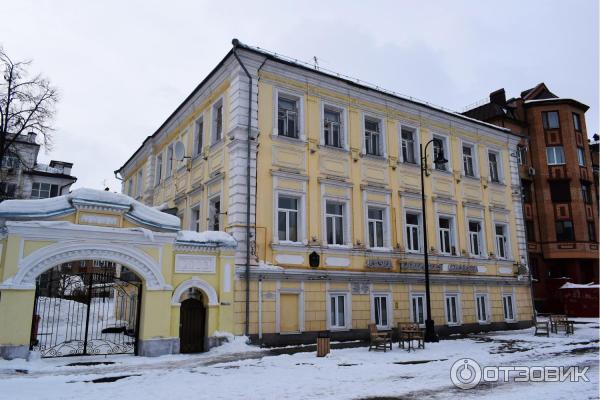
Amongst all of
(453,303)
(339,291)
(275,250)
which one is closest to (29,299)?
(275,250)

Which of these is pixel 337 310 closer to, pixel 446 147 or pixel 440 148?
pixel 440 148

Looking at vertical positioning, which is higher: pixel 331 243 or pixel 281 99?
pixel 281 99

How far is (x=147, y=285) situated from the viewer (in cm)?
1361

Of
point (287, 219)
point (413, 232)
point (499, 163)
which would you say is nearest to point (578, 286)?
point (499, 163)

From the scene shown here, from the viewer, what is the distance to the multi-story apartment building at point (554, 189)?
34.8 metres

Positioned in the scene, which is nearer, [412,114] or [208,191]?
[208,191]

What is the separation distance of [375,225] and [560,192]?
77.2 ft

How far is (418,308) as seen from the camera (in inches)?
794

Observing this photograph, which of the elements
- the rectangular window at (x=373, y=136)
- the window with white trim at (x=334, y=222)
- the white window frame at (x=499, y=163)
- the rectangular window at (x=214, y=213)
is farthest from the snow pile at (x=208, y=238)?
the white window frame at (x=499, y=163)

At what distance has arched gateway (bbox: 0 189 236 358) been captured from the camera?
11.9 m

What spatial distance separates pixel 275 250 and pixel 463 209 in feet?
36.4

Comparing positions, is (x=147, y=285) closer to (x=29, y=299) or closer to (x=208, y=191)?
(x=29, y=299)

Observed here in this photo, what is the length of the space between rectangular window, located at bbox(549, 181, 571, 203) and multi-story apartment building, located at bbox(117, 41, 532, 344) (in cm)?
1341

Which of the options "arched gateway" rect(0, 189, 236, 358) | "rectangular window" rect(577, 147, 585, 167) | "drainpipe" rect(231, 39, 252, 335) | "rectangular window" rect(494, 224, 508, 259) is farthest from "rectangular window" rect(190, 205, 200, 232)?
"rectangular window" rect(577, 147, 585, 167)
